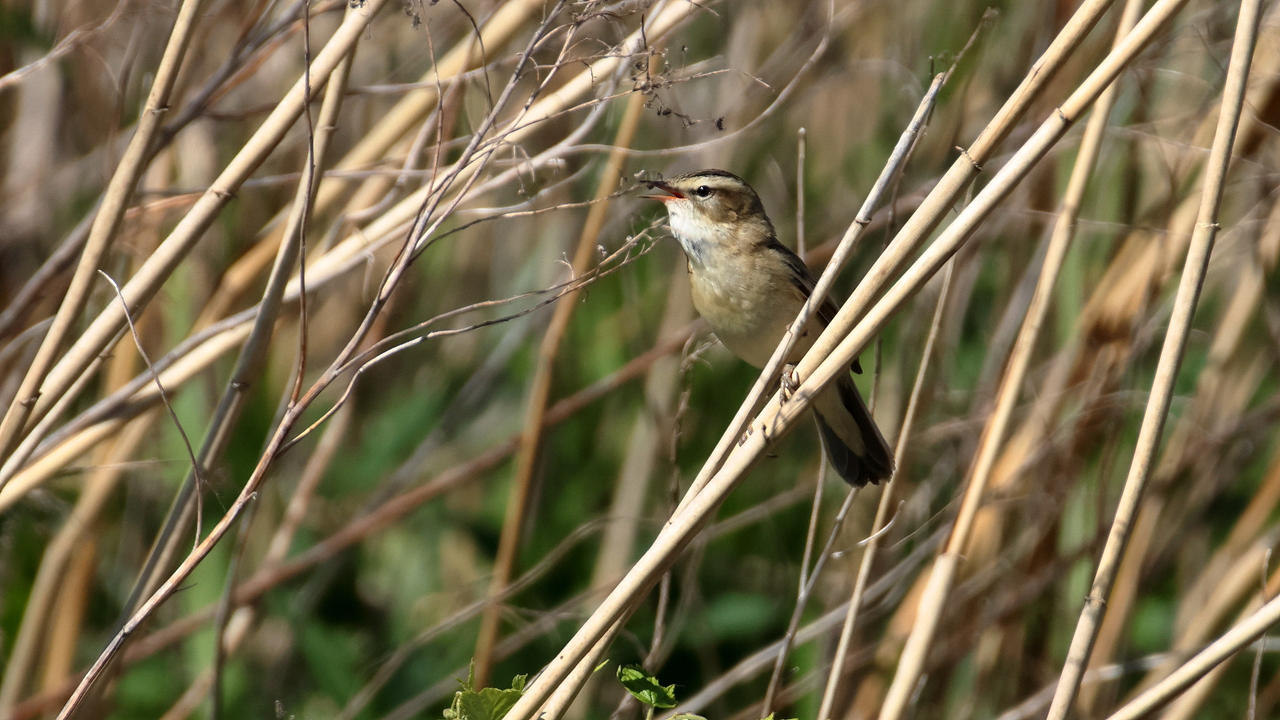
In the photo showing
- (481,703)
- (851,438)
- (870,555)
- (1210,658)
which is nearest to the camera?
(481,703)

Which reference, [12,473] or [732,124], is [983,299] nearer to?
[732,124]

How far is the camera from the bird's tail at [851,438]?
238 cm

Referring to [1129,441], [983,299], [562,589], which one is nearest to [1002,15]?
[983,299]

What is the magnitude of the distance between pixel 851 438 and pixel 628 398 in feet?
3.41

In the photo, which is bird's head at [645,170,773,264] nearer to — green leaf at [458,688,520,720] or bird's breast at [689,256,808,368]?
bird's breast at [689,256,808,368]

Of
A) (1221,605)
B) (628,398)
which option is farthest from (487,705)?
(628,398)

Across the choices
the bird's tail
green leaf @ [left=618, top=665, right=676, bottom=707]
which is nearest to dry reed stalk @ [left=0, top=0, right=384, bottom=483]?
green leaf @ [left=618, top=665, right=676, bottom=707]

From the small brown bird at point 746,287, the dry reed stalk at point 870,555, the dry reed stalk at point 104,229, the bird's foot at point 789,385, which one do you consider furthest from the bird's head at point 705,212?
the dry reed stalk at point 104,229

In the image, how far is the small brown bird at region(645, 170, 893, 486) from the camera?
2.48 metres

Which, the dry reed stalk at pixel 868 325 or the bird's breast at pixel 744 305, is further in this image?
the bird's breast at pixel 744 305

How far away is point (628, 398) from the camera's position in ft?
11.1

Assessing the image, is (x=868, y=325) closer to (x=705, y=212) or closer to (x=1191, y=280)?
(x=1191, y=280)

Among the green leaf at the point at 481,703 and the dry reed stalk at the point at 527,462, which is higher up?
the green leaf at the point at 481,703

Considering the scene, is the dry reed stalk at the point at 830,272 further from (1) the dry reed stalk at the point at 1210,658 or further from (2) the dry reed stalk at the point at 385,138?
(2) the dry reed stalk at the point at 385,138
